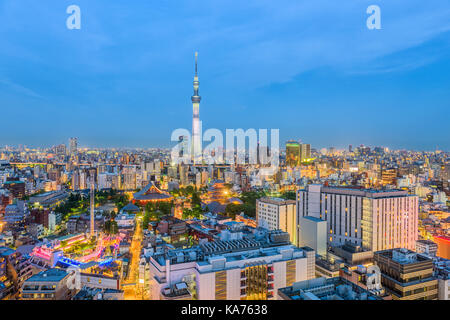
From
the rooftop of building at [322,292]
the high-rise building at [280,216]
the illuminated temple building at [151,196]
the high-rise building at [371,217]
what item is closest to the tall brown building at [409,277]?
the rooftop of building at [322,292]

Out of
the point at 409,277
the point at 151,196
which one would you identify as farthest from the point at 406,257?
the point at 151,196

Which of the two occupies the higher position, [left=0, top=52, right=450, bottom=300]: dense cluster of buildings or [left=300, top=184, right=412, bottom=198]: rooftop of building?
[left=300, top=184, right=412, bottom=198]: rooftop of building

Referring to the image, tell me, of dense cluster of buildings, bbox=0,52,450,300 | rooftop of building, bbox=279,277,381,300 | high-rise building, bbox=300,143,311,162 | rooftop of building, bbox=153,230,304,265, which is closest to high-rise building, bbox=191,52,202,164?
high-rise building, bbox=300,143,311,162

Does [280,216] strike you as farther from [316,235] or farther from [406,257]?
[406,257]

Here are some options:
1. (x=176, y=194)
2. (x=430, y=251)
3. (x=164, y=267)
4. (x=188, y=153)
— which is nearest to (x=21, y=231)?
(x=164, y=267)

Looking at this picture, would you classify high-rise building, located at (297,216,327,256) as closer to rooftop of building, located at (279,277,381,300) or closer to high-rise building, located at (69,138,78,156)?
rooftop of building, located at (279,277,381,300)

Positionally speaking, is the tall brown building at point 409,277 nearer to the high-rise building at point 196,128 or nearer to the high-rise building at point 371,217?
the high-rise building at point 371,217
